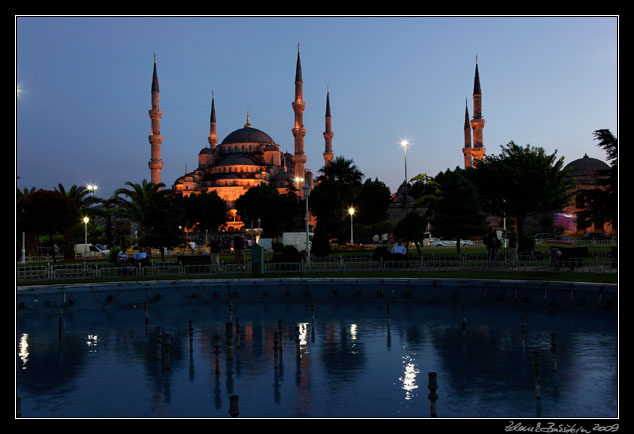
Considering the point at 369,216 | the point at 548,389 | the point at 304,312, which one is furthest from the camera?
the point at 369,216

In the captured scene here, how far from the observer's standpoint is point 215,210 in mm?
91000

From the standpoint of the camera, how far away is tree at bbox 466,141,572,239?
38125mm

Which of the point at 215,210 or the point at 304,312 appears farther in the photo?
the point at 215,210

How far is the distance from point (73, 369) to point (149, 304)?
9149 mm

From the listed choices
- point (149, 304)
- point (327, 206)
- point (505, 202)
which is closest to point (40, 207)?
point (149, 304)

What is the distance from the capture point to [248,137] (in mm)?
129750

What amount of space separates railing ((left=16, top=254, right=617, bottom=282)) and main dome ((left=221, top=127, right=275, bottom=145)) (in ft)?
344

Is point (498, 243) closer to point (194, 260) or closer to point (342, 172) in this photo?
point (194, 260)

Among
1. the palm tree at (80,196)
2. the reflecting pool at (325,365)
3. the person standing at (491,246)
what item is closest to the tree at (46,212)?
the palm tree at (80,196)

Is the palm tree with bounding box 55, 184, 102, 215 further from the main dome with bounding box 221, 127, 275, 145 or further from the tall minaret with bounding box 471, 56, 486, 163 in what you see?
the main dome with bounding box 221, 127, 275, 145

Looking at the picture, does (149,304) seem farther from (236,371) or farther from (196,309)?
(236,371)

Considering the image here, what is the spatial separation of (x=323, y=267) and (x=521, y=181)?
719 inches

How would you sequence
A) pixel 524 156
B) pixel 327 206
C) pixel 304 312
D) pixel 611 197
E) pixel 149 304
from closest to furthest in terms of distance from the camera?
1. pixel 304 312
2. pixel 149 304
3. pixel 611 197
4. pixel 524 156
5. pixel 327 206

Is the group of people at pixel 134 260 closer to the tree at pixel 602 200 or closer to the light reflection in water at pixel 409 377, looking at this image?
the light reflection in water at pixel 409 377
